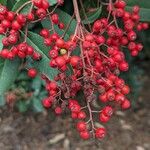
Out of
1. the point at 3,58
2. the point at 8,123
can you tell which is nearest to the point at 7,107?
the point at 8,123

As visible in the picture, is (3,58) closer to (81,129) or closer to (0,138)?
(81,129)

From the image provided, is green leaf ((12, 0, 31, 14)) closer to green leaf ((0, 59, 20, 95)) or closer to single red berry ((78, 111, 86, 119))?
green leaf ((0, 59, 20, 95))

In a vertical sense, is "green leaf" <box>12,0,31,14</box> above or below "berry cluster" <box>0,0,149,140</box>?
above

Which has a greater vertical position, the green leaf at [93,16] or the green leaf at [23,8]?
the green leaf at [23,8]

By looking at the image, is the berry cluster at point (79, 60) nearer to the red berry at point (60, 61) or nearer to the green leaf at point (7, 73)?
the red berry at point (60, 61)

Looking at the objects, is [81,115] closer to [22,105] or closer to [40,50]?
[40,50]

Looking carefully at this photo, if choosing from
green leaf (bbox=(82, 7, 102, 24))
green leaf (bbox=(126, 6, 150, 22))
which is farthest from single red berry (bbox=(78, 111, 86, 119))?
green leaf (bbox=(126, 6, 150, 22))

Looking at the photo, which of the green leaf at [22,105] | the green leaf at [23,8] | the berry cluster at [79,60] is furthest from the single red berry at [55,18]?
the green leaf at [22,105]

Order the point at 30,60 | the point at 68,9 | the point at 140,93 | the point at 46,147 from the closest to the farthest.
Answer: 1. the point at 30,60
2. the point at 68,9
3. the point at 46,147
4. the point at 140,93
